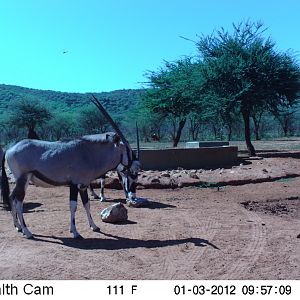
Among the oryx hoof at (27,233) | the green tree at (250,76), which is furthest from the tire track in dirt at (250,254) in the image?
the green tree at (250,76)

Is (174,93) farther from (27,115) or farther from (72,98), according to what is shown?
(72,98)

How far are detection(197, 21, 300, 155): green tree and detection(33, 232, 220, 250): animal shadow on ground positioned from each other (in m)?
16.8

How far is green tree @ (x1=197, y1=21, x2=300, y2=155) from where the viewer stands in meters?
24.6

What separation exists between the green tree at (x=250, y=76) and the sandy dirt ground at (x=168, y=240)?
11.6 metres

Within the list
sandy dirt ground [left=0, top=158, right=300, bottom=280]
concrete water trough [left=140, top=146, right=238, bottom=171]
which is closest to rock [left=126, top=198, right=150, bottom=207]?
sandy dirt ground [left=0, top=158, right=300, bottom=280]

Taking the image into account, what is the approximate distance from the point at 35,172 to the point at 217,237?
3.05 m

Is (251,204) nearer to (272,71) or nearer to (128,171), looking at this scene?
(128,171)

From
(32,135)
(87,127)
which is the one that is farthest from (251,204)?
(87,127)

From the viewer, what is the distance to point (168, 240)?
8125 mm

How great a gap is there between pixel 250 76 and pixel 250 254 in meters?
18.7

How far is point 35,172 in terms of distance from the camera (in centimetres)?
846

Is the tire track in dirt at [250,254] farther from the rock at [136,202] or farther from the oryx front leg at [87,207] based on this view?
the rock at [136,202]

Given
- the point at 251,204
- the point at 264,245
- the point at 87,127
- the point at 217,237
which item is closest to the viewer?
the point at 264,245
